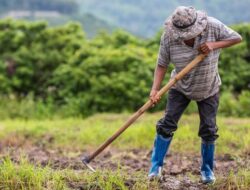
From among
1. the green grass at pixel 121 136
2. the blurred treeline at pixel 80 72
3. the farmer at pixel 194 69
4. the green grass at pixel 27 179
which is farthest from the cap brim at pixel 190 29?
the blurred treeline at pixel 80 72

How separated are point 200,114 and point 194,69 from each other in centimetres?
46

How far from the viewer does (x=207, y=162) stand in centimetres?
577

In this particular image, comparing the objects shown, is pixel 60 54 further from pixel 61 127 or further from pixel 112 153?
pixel 112 153

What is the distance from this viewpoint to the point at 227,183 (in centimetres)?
514

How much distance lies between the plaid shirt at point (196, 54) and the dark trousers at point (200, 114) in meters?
0.09

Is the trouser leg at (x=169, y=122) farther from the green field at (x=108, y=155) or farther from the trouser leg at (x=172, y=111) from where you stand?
the green field at (x=108, y=155)

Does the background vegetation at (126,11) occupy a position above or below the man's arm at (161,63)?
below

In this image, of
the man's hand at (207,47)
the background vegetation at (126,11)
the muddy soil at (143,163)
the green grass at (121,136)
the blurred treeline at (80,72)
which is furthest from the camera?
the background vegetation at (126,11)

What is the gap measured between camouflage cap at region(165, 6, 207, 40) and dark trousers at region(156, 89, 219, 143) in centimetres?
72

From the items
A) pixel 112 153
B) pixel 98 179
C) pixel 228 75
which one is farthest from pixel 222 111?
pixel 98 179

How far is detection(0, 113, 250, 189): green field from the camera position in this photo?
5051 millimetres

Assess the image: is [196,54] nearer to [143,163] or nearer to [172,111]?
[172,111]

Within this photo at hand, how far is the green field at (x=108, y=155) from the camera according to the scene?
199 inches

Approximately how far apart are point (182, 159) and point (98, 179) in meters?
3.45
